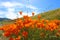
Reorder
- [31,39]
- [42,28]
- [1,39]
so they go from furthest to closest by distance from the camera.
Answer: [1,39] → [42,28] → [31,39]

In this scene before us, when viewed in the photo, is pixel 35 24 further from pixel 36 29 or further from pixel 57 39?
pixel 57 39

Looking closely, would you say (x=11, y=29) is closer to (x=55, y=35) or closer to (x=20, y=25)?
(x=20, y=25)

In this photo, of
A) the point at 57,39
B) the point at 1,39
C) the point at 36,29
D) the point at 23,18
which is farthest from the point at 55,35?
the point at 1,39

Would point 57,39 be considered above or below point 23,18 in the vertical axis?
below

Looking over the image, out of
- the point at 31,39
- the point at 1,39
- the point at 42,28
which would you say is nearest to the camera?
the point at 31,39

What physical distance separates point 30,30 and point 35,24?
1.14 ft

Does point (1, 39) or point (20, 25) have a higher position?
point (20, 25)

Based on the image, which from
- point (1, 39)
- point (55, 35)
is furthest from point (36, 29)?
point (1, 39)

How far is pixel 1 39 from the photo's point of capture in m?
8.80

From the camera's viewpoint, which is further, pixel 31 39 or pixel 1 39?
pixel 1 39

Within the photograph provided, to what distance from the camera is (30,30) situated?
25.5 ft

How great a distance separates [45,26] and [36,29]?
0.34m

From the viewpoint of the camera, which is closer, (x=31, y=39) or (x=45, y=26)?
(x=31, y=39)

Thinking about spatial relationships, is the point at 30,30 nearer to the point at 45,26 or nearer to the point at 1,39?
the point at 45,26
